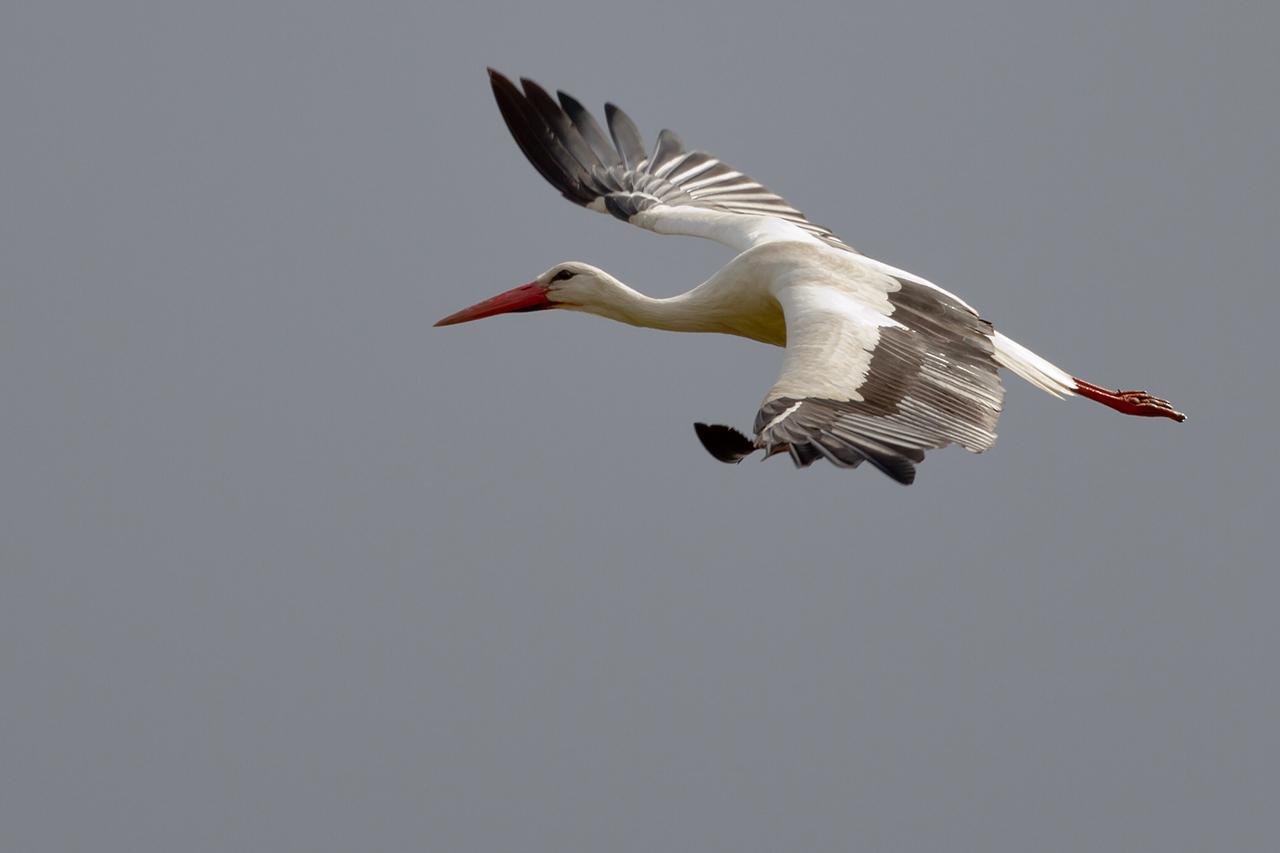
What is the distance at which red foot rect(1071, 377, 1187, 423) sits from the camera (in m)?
13.6

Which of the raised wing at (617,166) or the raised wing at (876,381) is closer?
the raised wing at (876,381)

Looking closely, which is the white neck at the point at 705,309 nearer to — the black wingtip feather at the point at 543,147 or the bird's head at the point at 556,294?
the bird's head at the point at 556,294

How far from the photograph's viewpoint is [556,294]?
14.3 meters

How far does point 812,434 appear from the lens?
9906 mm

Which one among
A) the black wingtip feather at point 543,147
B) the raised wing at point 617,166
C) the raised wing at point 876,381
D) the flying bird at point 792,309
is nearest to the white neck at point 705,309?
the flying bird at point 792,309

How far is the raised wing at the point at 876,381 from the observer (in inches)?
388

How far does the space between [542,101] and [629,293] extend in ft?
8.32

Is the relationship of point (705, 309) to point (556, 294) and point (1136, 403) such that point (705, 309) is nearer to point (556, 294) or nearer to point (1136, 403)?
point (556, 294)

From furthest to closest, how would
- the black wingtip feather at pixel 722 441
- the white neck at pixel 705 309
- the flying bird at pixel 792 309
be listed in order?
the white neck at pixel 705 309, the flying bird at pixel 792 309, the black wingtip feather at pixel 722 441

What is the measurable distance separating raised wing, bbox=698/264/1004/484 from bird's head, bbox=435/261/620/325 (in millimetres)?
2032

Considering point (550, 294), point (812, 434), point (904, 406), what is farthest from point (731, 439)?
point (550, 294)

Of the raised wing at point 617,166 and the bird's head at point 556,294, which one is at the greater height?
the raised wing at point 617,166

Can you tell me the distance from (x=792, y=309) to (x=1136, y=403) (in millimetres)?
2977

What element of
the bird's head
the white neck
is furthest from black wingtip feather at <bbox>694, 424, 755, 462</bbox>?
the bird's head
